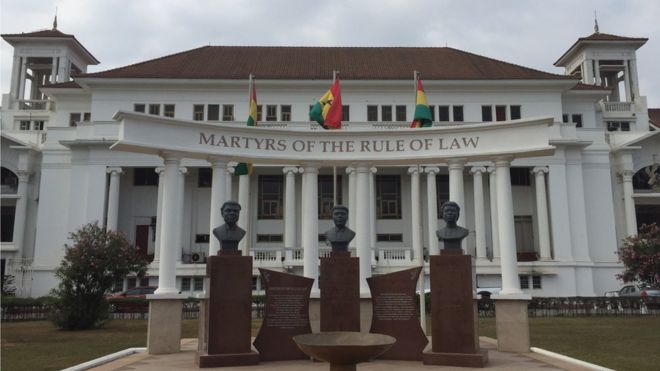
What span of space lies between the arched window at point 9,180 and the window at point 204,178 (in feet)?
55.0

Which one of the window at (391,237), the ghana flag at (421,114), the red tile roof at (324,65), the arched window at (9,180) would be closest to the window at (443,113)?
the red tile roof at (324,65)

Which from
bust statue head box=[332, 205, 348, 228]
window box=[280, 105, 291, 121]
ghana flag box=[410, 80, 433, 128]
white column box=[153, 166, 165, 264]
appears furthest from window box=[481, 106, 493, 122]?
bust statue head box=[332, 205, 348, 228]

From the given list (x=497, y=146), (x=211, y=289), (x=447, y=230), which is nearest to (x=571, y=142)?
(x=497, y=146)

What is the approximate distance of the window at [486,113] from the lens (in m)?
43.7

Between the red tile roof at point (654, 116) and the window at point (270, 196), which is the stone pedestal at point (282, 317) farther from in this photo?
the red tile roof at point (654, 116)

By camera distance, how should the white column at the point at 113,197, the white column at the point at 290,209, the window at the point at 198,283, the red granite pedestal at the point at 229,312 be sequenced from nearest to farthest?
the red granite pedestal at the point at 229,312 → the white column at the point at 290,209 → the window at the point at 198,283 → the white column at the point at 113,197

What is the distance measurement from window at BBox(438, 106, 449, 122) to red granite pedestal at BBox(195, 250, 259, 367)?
33066 millimetres

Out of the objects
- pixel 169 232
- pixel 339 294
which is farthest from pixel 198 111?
pixel 339 294

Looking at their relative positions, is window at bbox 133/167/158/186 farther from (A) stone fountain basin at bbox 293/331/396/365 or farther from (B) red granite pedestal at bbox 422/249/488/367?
(A) stone fountain basin at bbox 293/331/396/365

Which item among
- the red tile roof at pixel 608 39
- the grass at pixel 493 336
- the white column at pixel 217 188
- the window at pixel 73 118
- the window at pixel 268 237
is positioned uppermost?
the red tile roof at pixel 608 39

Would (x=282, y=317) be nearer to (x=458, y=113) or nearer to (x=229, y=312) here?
(x=229, y=312)

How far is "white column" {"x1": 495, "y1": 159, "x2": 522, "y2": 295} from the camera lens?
15.4 metres

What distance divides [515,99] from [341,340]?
Result: 127ft

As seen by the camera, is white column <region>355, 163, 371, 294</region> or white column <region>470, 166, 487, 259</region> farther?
white column <region>470, 166, 487, 259</region>
